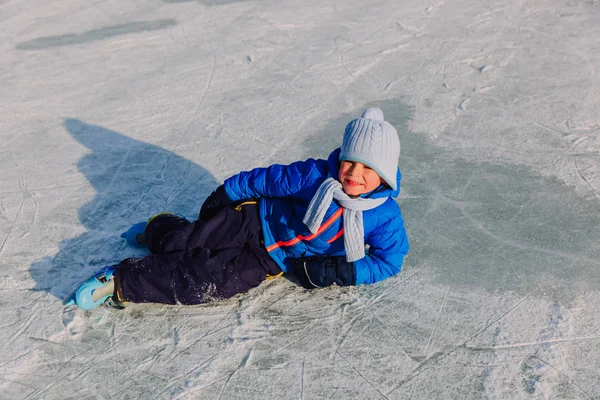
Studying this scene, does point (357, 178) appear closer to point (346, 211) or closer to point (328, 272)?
point (346, 211)

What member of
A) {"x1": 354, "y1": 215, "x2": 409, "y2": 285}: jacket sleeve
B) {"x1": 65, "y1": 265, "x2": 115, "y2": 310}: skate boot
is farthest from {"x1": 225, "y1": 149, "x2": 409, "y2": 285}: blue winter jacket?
{"x1": 65, "y1": 265, "x2": 115, "y2": 310}: skate boot

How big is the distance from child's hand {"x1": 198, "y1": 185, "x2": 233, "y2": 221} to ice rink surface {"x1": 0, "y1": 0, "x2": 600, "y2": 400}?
0.44m

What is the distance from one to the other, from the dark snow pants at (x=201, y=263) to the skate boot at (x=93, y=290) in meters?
0.06

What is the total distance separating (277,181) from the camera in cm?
312

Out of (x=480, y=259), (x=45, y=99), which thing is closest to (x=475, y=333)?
(x=480, y=259)

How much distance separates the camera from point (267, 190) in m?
3.16

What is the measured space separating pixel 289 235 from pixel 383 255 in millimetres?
433

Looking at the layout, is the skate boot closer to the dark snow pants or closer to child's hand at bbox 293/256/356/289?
the dark snow pants

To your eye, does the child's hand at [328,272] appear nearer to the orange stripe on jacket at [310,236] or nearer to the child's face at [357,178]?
the orange stripe on jacket at [310,236]

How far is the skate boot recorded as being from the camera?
9.78ft

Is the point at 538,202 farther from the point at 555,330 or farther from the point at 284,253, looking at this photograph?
the point at 284,253

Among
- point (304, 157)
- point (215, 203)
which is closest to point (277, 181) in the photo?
point (215, 203)

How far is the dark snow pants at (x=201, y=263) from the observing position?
300cm

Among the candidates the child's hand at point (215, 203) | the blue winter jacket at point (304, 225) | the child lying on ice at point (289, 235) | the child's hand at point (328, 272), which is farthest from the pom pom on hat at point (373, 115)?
the child's hand at point (215, 203)
